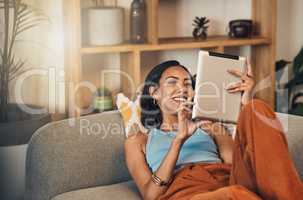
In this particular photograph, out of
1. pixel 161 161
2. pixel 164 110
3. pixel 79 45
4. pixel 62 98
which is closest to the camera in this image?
pixel 161 161

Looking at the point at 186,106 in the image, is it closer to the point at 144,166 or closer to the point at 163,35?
the point at 144,166

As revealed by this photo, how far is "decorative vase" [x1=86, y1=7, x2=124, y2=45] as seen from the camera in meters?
2.59

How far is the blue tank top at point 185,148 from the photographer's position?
2000 mm

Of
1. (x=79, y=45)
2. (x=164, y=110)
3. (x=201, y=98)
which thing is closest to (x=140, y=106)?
(x=164, y=110)

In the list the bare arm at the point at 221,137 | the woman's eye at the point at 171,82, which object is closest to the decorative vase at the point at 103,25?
the woman's eye at the point at 171,82

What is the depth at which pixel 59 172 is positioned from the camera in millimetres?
2006

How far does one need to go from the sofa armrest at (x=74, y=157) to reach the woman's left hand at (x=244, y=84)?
497mm

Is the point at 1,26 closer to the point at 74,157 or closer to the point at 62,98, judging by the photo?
the point at 62,98

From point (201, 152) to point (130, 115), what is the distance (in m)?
0.36

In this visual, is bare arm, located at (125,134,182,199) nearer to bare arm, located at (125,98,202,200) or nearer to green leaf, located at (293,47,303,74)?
bare arm, located at (125,98,202,200)

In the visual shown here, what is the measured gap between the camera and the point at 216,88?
2.03 m

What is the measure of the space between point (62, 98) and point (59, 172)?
2.73 ft

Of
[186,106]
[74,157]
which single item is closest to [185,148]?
[186,106]

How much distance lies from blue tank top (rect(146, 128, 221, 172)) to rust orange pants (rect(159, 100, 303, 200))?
15 centimetres
